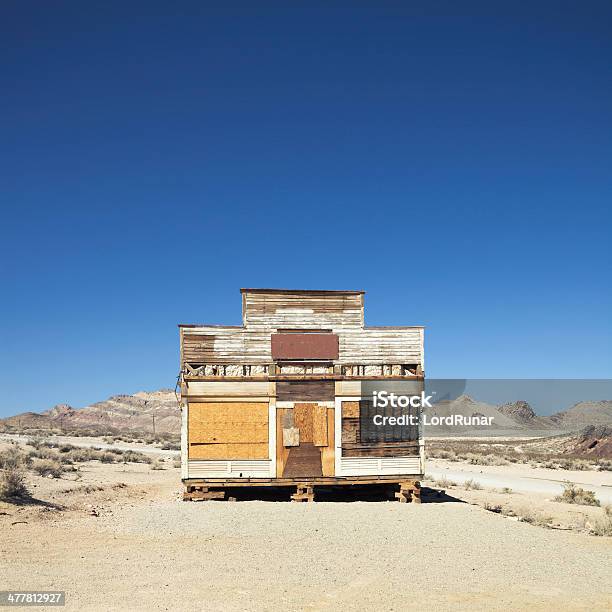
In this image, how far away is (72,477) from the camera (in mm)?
23125

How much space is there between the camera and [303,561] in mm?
10852

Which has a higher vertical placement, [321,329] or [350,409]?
[321,329]

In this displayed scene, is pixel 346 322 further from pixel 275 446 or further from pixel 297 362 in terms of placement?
pixel 275 446

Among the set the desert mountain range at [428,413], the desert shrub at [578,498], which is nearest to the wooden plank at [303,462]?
the desert shrub at [578,498]

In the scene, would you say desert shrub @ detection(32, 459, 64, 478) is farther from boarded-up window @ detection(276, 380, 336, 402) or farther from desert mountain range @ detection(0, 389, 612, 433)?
desert mountain range @ detection(0, 389, 612, 433)

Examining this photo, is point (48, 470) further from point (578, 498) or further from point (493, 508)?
point (578, 498)

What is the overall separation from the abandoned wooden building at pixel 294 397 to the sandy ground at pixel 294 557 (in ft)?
3.28

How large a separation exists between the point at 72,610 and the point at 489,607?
5328 millimetres

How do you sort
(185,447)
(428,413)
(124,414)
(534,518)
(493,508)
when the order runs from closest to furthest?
1. (534,518)
2. (185,447)
3. (493,508)
4. (428,413)
5. (124,414)

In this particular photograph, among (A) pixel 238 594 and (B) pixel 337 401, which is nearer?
(A) pixel 238 594

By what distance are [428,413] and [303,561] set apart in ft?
345

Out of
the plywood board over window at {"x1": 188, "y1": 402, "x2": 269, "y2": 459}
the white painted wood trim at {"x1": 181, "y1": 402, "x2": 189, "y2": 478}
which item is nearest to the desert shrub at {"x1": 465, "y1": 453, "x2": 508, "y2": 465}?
the plywood board over window at {"x1": 188, "y1": 402, "x2": 269, "y2": 459}

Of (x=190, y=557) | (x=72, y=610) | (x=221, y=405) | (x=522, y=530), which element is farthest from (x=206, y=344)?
(x=72, y=610)

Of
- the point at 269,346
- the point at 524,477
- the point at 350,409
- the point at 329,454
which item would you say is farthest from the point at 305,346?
the point at 524,477
